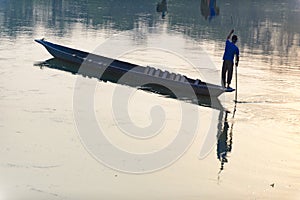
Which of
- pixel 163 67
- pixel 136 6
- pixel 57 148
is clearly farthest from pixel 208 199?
pixel 136 6

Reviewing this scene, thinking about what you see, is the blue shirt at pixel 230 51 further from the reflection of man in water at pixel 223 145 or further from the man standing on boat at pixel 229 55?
the reflection of man in water at pixel 223 145

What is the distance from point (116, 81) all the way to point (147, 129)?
4.89 m

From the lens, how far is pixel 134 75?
59.8 ft

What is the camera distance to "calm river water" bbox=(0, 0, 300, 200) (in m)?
10.5

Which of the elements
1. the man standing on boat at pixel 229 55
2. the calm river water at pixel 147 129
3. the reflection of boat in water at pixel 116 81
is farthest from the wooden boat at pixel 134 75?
the man standing on boat at pixel 229 55

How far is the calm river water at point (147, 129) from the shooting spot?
10.5 m

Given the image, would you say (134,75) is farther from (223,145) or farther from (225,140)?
(223,145)

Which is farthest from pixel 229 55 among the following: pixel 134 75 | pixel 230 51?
pixel 134 75

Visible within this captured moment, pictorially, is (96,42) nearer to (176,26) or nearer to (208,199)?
(176,26)

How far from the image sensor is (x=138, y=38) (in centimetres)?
2816

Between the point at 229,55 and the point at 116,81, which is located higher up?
the point at 229,55

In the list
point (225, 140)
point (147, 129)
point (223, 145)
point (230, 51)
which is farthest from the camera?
point (230, 51)

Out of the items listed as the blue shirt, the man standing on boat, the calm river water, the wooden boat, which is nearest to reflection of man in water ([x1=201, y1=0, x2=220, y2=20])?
the calm river water

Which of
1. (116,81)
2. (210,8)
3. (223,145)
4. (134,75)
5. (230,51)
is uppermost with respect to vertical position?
(210,8)
